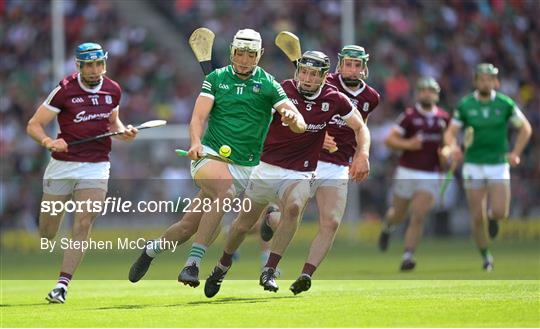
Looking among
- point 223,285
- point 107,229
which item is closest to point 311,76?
point 223,285

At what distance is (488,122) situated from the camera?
19.9 metres

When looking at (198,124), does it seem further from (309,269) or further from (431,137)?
(431,137)

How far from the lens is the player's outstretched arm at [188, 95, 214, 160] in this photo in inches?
516

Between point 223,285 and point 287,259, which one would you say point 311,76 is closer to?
point 223,285

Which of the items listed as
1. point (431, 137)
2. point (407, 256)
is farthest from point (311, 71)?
point (431, 137)

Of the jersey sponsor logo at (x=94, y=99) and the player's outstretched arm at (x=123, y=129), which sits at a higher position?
the jersey sponsor logo at (x=94, y=99)

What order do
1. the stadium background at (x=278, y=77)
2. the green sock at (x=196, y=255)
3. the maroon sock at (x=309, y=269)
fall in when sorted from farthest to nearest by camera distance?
1. the stadium background at (x=278, y=77)
2. the maroon sock at (x=309, y=269)
3. the green sock at (x=196, y=255)

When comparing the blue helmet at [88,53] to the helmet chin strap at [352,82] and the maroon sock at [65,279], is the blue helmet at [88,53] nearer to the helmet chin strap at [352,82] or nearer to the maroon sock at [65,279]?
the maroon sock at [65,279]

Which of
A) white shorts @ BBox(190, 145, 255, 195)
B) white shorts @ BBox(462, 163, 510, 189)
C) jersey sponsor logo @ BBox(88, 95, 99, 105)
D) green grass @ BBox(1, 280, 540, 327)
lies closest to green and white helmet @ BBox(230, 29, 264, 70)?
white shorts @ BBox(190, 145, 255, 195)

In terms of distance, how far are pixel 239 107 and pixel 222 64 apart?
18.3 metres

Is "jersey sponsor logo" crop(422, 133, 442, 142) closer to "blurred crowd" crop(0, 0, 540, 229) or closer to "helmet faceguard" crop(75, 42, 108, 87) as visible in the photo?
"helmet faceguard" crop(75, 42, 108, 87)

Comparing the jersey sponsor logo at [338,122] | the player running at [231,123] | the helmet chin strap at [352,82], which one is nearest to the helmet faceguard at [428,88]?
the helmet chin strap at [352,82]

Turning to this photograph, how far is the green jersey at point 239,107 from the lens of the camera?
45.3 feet

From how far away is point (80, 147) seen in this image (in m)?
15.0
